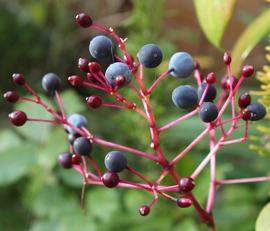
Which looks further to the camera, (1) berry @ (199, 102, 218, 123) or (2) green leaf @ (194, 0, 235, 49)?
(2) green leaf @ (194, 0, 235, 49)

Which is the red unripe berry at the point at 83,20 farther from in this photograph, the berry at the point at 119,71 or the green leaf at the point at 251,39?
the green leaf at the point at 251,39

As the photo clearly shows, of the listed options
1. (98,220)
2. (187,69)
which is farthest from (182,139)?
(187,69)

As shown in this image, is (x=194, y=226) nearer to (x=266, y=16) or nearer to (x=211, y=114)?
(x=266, y=16)

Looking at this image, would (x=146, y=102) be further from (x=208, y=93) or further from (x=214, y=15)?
(x=214, y=15)

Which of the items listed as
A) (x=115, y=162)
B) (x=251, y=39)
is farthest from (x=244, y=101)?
(x=251, y=39)

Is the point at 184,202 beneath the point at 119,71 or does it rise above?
beneath

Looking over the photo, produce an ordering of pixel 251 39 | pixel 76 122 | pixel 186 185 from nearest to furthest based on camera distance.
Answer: pixel 186 185 < pixel 76 122 < pixel 251 39

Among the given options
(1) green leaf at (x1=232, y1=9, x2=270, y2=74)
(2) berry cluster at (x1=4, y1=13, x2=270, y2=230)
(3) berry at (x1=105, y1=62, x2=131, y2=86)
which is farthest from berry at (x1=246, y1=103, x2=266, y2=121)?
(1) green leaf at (x1=232, y1=9, x2=270, y2=74)

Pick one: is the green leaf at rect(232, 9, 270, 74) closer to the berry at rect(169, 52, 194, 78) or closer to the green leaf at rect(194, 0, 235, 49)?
the green leaf at rect(194, 0, 235, 49)

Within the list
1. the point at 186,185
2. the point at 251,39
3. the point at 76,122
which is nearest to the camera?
the point at 186,185
